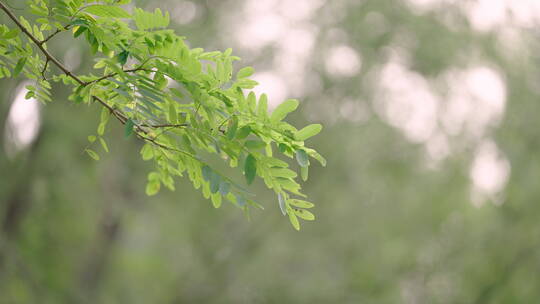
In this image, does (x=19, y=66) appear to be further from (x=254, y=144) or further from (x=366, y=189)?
(x=366, y=189)

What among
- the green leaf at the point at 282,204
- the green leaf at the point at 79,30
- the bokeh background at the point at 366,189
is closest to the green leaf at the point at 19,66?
the green leaf at the point at 79,30

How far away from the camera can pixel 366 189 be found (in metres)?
7.88

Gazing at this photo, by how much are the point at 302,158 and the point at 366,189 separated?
6625mm

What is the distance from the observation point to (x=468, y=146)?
772 cm

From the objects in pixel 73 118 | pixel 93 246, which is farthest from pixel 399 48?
pixel 93 246

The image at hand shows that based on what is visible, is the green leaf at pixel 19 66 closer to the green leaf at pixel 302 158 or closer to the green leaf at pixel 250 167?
the green leaf at pixel 250 167

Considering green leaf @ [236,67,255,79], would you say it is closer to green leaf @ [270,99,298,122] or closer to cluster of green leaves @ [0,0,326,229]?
cluster of green leaves @ [0,0,326,229]

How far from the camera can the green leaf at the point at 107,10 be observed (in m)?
1.42

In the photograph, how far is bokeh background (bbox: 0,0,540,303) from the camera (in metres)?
7.57

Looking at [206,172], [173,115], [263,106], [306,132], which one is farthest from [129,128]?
[306,132]

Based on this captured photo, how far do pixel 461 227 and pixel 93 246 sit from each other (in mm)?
5003

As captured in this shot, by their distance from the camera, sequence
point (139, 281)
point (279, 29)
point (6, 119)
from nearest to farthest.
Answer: point (6, 119), point (279, 29), point (139, 281)

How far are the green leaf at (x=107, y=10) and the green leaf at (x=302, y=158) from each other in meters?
0.54

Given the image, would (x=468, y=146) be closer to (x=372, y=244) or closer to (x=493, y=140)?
(x=493, y=140)
